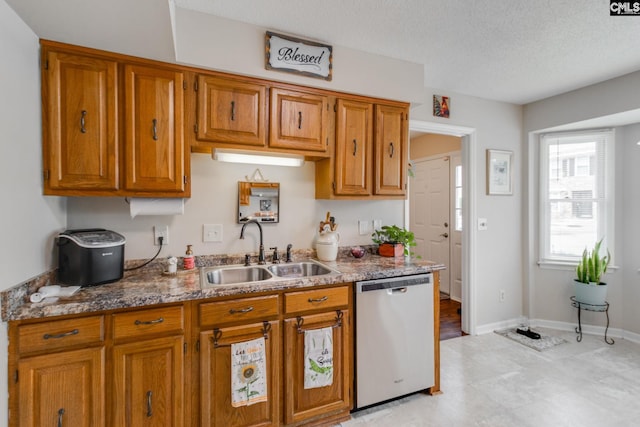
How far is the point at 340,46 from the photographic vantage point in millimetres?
2287

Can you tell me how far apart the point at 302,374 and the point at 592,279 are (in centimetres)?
324

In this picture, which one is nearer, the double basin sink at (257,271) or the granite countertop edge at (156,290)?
the granite countertop edge at (156,290)

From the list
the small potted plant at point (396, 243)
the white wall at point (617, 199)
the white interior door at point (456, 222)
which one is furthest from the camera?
the white interior door at point (456, 222)

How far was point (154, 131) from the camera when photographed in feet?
5.93

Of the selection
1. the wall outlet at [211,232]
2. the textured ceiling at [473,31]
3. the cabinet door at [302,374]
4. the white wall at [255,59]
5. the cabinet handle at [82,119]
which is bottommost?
the cabinet door at [302,374]

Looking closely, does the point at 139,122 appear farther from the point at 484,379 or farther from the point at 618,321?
the point at 618,321

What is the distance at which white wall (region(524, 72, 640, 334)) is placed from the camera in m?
2.86

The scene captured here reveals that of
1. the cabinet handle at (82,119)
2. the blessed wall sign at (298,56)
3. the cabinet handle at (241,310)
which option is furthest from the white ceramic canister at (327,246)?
the cabinet handle at (82,119)

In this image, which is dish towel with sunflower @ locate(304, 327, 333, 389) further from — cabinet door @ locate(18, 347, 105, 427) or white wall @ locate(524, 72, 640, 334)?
white wall @ locate(524, 72, 640, 334)

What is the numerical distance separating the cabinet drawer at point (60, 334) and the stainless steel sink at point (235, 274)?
73 cm

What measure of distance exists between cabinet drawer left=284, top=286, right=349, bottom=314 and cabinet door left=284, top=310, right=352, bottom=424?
2.2 inches

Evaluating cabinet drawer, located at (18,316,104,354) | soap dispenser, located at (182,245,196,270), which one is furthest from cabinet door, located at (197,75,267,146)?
cabinet drawer, located at (18,316,104,354)

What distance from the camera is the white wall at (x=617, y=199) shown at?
2.86 metres

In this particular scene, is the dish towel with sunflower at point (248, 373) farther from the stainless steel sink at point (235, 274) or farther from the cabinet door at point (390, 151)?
the cabinet door at point (390, 151)
